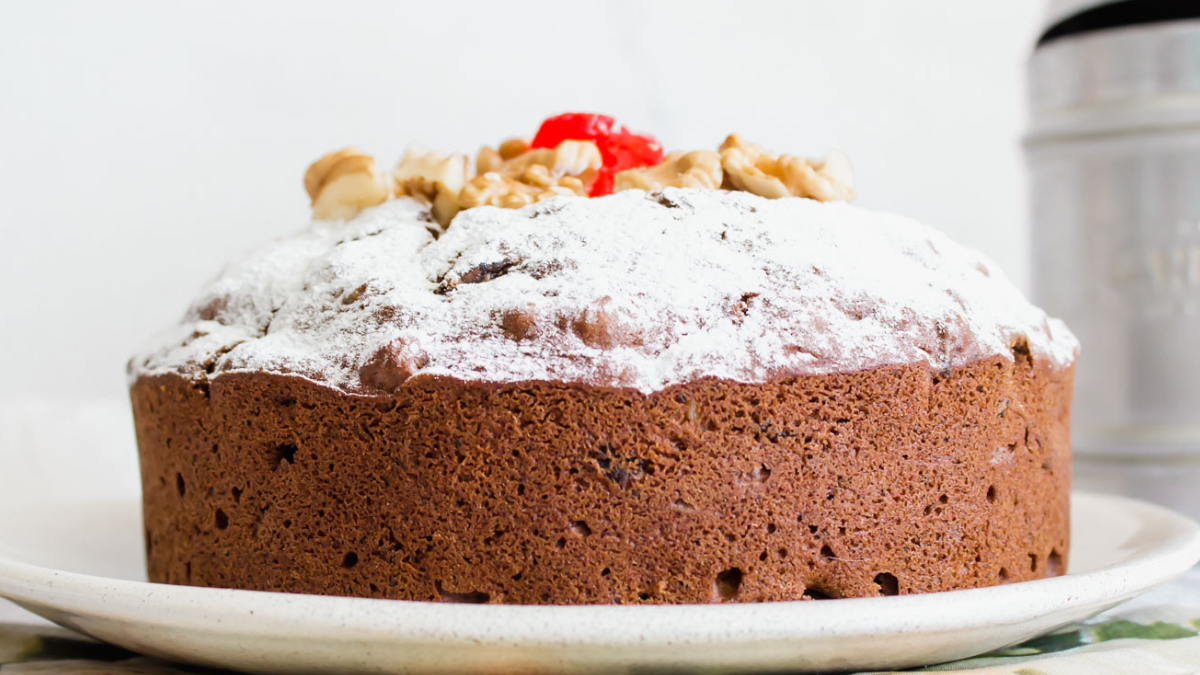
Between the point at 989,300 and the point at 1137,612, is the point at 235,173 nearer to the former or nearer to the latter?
the point at 989,300

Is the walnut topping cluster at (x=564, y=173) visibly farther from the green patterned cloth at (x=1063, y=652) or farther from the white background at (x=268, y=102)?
the white background at (x=268, y=102)

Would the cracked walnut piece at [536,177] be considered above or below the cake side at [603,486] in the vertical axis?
above

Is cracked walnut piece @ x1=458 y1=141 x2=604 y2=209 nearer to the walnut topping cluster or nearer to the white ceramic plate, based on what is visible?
the walnut topping cluster

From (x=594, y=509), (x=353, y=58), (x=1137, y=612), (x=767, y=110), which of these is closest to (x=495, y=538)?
(x=594, y=509)

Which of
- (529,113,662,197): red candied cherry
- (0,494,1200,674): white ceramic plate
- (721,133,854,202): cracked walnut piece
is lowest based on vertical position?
(0,494,1200,674): white ceramic plate

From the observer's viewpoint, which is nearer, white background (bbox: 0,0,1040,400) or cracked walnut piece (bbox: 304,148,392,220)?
cracked walnut piece (bbox: 304,148,392,220)

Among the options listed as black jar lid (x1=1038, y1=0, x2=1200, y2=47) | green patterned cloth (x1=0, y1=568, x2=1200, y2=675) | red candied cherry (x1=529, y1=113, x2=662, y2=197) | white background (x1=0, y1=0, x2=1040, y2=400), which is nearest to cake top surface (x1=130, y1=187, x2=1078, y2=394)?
red candied cherry (x1=529, y1=113, x2=662, y2=197)

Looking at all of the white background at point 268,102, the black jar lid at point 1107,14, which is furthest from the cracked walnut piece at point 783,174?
the white background at point 268,102

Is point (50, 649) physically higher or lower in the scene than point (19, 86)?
lower
